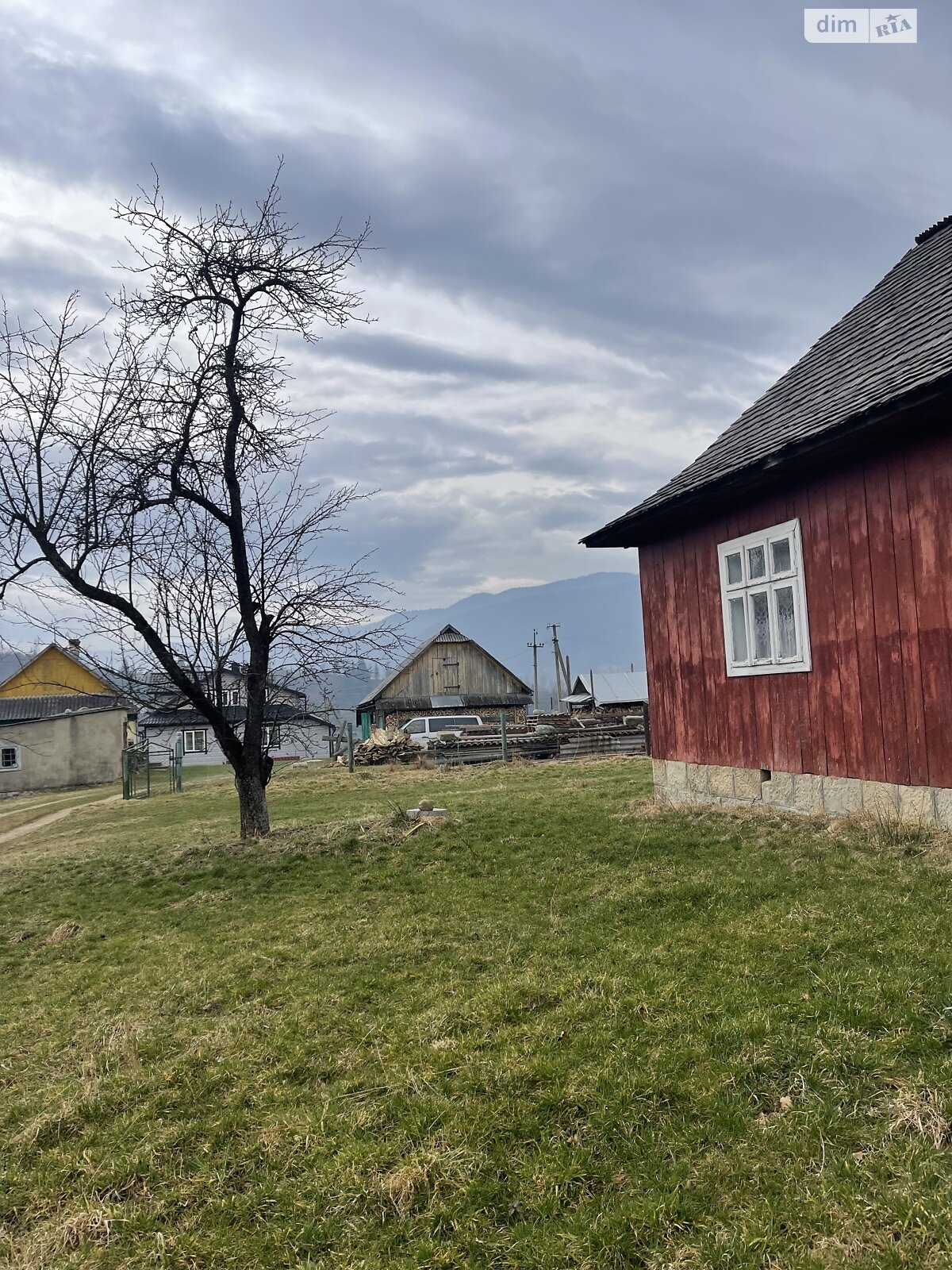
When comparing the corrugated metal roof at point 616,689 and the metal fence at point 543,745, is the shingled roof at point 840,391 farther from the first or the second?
the corrugated metal roof at point 616,689

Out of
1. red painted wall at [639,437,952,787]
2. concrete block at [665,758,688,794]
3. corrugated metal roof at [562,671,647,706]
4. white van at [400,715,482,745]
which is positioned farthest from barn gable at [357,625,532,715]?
red painted wall at [639,437,952,787]

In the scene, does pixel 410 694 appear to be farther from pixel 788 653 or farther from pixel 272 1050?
pixel 272 1050

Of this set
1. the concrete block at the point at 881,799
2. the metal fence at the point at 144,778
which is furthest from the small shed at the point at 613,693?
the concrete block at the point at 881,799

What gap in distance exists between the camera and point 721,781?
1070 centimetres

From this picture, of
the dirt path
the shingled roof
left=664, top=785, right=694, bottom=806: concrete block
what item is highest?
the shingled roof

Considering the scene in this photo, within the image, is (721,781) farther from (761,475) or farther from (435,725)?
(435,725)

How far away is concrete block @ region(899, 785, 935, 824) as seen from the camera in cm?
756

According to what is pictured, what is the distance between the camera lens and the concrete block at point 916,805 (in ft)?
24.8

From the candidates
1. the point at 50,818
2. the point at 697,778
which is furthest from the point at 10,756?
the point at 697,778

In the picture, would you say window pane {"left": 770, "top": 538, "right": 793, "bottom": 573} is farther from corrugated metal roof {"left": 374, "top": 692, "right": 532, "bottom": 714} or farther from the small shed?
corrugated metal roof {"left": 374, "top": 692, "right": 532, "bottom": 714}

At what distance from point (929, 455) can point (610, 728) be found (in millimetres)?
23686

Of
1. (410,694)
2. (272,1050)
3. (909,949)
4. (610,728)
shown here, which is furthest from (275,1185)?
(410,694)

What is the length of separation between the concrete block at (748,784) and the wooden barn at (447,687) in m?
34.4

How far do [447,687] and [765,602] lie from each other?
36937 mm
